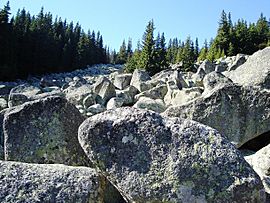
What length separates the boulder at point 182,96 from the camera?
14.7 meters

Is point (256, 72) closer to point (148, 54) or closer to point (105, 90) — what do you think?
point (105, 90)

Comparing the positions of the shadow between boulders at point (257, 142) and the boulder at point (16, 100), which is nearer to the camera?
the shadow between boulders at point (257, 142)

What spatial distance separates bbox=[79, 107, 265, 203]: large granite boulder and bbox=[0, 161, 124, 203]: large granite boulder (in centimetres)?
25

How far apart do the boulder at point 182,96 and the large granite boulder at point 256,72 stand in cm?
175

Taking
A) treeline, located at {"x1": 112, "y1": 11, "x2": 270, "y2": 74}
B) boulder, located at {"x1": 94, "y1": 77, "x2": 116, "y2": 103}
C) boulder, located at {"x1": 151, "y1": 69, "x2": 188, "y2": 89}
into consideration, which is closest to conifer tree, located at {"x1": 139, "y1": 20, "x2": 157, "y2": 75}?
treeline, located at {"x1": 112, "y1": 11, "x2": 270, "y2": 74}

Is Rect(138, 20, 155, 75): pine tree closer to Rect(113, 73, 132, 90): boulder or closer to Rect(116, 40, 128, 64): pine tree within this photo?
Rect(113, 73, 132, 90): boulder

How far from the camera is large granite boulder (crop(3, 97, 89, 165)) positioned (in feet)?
23.4

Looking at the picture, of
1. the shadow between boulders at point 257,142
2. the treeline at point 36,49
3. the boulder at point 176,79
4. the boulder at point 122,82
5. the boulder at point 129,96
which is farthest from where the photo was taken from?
the treeline at point 36,49

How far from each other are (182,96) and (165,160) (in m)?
10.7

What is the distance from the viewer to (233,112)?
30.2 feet

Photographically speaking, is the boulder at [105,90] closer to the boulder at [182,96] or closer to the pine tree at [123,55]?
the boulder at [182,96]

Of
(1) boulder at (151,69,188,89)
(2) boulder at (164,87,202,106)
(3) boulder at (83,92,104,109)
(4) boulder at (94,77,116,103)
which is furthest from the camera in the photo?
(4) boulder at (94,77,116,103)

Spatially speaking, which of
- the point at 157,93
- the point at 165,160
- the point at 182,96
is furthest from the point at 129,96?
the point at 165,160

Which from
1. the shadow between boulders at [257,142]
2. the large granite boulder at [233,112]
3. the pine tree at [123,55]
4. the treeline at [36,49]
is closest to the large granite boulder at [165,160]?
the large granite boulder at [233,112]
